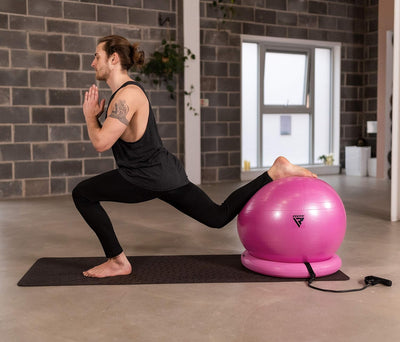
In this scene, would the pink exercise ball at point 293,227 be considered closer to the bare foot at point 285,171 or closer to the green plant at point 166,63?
the bare foot at point 285,171

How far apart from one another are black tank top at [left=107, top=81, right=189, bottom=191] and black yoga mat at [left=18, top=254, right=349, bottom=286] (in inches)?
19.4

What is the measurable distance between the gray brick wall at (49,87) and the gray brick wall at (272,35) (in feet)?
4.27

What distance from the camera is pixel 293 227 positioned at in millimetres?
2668

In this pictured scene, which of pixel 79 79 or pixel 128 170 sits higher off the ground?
pixel 79 79

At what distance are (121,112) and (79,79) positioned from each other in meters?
3.97

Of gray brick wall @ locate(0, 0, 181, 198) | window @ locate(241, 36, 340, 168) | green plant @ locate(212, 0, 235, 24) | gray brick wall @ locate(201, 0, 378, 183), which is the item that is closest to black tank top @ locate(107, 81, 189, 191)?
gray brick wall @ locate(0, 0, 181, 198)

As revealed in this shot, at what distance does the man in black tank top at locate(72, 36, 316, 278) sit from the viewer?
268 centimetres

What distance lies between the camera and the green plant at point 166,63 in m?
6.81

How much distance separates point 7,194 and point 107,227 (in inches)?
145

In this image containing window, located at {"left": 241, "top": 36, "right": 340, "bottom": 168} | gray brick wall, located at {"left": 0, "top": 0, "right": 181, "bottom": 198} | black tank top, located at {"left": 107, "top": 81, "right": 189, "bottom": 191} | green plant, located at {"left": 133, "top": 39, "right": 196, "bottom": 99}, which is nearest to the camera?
black tank top, located at {"left": 107, "top": 81, "right": 189, "bottom": 191}

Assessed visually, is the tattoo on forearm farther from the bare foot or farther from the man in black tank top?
the bare foot

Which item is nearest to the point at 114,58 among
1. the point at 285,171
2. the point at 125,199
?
the point at 125,199

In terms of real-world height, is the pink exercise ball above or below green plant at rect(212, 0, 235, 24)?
below

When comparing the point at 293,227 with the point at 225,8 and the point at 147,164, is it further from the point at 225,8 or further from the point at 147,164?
the point at 225,8
